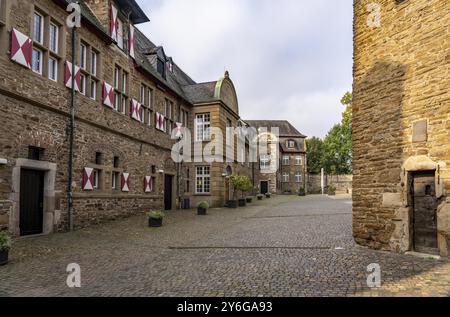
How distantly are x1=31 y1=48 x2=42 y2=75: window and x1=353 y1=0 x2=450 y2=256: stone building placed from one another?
8991 mm

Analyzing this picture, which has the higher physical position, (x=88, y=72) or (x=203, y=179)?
(x=88, y=72)

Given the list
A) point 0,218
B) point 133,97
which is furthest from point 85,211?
point 133,97

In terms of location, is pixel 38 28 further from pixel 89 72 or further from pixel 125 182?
pixel 125 182

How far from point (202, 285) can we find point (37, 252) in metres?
4.73

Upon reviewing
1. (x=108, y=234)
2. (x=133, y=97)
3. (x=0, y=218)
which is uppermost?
(x=133, y=97)

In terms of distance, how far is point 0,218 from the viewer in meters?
9.41

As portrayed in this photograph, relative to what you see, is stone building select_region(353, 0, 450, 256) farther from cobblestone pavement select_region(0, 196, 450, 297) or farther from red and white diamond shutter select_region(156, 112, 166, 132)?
red and white diamond shutter select_region(156, 112, 166, 132)

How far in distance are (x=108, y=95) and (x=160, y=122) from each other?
534 centimetres

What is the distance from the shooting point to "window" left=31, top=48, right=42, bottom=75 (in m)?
10.9

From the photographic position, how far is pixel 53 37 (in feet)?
39.1

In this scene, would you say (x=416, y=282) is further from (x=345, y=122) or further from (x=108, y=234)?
(x=345, y=122)

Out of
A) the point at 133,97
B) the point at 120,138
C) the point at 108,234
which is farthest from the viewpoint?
the point at 133,97

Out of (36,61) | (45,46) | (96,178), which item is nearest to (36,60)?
(36,61)

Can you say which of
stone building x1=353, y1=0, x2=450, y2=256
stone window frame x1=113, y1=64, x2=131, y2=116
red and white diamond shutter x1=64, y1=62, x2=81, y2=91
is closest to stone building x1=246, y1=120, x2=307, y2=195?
stone window frame x1=113, y1=64, x2=131, y2=116
